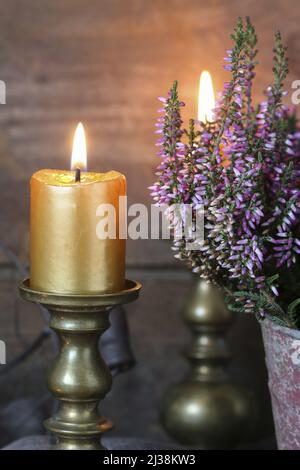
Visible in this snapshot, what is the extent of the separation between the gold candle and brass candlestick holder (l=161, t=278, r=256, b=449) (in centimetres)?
34

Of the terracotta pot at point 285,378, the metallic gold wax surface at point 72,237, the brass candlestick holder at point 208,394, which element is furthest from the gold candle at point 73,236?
the brass candlestick holder at point 208,394

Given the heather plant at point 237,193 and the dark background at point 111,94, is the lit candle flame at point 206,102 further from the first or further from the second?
the dark background at point 111,94

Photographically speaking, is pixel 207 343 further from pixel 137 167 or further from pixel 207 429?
pixel 137 167

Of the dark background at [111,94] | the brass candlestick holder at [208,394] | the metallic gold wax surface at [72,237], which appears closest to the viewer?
the metallic gold wax surface at [72,237]

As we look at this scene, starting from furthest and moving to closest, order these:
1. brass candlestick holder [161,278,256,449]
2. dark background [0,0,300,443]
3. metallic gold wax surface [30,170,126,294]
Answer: dark background [0,0,300,443] < brass candlestick holder [161,278,256,449] < metallic gold wax surface [30,170,126,294]

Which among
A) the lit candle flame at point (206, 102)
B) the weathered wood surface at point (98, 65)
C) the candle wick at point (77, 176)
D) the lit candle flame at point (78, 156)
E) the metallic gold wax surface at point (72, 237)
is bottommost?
the metallic gold wax surface at point (72, 237)

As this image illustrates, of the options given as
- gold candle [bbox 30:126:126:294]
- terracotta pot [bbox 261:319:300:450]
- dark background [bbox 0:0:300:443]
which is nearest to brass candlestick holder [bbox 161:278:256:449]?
dark background [bbox 0:0:300:443]

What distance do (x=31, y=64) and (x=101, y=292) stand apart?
501mm

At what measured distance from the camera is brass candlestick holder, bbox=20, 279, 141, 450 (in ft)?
1.94

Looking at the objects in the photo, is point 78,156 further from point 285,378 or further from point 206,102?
point 285,378

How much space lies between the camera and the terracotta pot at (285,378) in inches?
23.8

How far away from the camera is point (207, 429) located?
89 cm

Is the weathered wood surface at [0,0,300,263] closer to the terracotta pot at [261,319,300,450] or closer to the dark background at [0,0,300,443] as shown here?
the dark background at [0,0,300,443]

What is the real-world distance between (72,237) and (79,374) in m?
0.10
